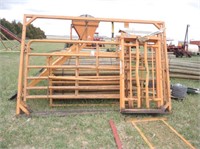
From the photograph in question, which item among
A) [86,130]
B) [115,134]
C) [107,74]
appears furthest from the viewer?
[107,74]

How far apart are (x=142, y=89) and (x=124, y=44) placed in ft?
3.44

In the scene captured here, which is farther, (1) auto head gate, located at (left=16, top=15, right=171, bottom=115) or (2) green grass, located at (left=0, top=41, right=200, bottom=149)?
(1) auto head gate, located at (left=16, top=15, right=171, bottom=115)

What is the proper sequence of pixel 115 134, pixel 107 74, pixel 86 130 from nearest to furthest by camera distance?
pixel 115 134, pixel 86 130, pixel 107 74

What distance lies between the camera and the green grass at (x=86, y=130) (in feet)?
10.7

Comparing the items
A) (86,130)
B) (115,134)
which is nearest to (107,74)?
(86,130)

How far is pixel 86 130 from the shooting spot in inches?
145

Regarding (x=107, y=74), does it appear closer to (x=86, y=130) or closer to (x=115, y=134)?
(x=86, y=130)

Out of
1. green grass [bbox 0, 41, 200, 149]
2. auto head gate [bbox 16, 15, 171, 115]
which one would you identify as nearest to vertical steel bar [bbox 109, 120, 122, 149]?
green grass [bbox 0, 41, 200, 149]

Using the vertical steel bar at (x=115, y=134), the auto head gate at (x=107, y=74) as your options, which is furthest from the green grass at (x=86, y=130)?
the auto head gate at (x=107, y=74)

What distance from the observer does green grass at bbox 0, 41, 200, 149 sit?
327 centimetres

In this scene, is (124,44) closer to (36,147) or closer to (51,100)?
(51,100)

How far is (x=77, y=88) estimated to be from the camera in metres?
4.62

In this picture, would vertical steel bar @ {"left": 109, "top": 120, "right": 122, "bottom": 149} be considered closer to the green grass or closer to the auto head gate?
the green grass

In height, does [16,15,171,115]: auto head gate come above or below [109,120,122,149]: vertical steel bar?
above
